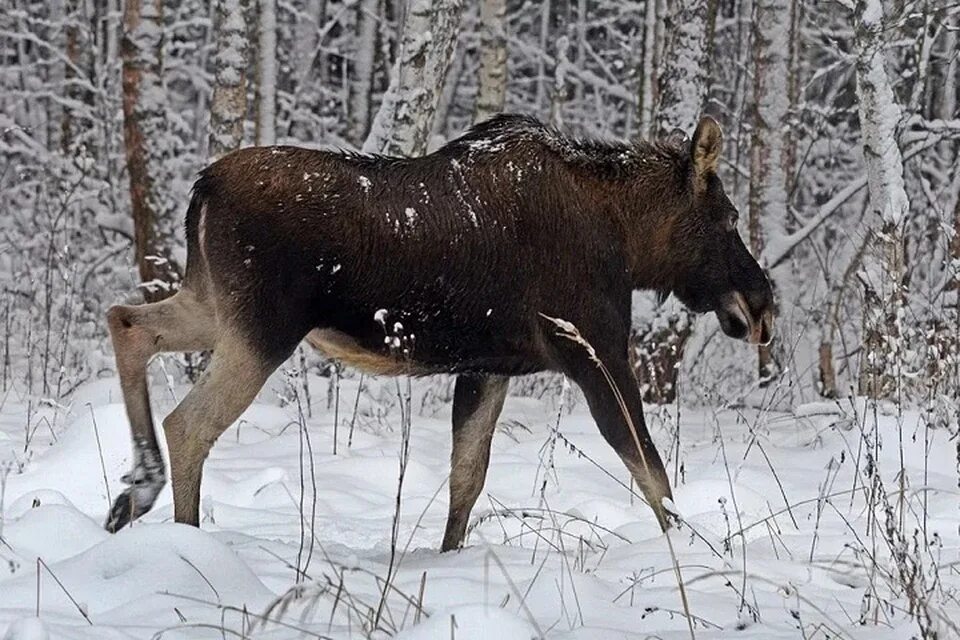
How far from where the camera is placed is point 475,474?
619 centimetres

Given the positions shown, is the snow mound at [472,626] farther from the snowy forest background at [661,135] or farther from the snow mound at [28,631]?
the snowy forest background at [661,135]

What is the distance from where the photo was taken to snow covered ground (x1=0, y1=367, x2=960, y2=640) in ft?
12.6

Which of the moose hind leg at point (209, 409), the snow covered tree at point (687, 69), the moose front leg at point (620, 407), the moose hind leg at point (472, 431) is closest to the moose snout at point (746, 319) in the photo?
the moose front leg at point (620, 407)

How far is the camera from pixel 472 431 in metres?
6.25

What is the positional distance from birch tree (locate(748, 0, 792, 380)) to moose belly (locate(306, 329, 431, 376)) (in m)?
8.11

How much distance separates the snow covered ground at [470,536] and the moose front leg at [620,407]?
0.67 ft

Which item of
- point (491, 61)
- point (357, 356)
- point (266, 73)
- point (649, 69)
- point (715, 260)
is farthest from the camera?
point (649, 69)

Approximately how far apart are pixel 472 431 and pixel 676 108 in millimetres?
5097

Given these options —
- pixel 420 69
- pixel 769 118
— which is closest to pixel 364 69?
pixel 769 118

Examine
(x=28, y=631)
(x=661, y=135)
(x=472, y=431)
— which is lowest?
(x=472, y=431)

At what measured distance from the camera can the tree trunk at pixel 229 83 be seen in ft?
35.6

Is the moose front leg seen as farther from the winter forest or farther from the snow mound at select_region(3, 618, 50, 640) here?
the snow mound at select_region(3, 618, 50, 640)

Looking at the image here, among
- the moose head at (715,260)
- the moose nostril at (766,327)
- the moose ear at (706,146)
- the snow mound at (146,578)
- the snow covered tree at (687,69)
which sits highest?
the snow covered tree at (687,69)

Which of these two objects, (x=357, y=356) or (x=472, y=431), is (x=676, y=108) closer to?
(x=472, y=431)
